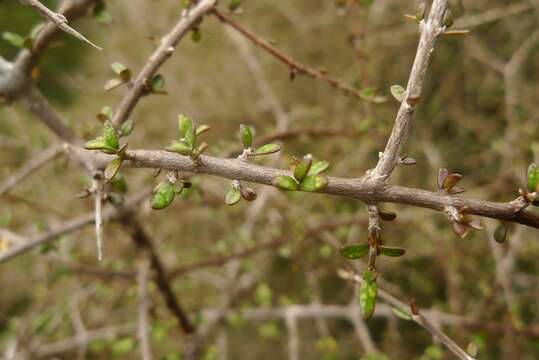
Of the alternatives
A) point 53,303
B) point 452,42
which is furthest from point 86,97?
point 452,42

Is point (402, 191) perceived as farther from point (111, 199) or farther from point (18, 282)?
point (18, 282)

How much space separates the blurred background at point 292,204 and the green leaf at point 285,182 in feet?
1.94

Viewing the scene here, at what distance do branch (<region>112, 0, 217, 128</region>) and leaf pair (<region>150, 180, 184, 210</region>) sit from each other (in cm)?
22

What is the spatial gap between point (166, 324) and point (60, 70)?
5.50ft

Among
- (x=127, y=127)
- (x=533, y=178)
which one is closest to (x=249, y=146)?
(x=127, y=127)

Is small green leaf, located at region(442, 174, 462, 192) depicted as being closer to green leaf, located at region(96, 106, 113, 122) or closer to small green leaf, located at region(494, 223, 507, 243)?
small green leaf, located at region(494, 223, 507, 243)

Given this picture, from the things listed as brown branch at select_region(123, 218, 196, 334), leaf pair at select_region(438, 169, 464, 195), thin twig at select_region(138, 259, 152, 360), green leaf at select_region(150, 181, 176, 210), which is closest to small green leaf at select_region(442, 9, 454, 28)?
leaf pair at select_region(438, 169, 464, 195)

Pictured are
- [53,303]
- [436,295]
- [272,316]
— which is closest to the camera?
[272,316]

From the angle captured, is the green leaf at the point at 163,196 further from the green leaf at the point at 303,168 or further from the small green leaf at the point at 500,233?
the small green leaf at the point at 500,233

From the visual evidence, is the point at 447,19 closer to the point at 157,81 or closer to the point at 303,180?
the point at 303,180

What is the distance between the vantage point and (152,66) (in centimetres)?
75

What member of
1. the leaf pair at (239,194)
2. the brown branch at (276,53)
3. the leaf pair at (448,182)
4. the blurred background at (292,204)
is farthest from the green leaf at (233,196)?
the blurred background at (292,204)

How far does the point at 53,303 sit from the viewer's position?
1.75 m

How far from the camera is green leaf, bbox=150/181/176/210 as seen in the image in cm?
57
